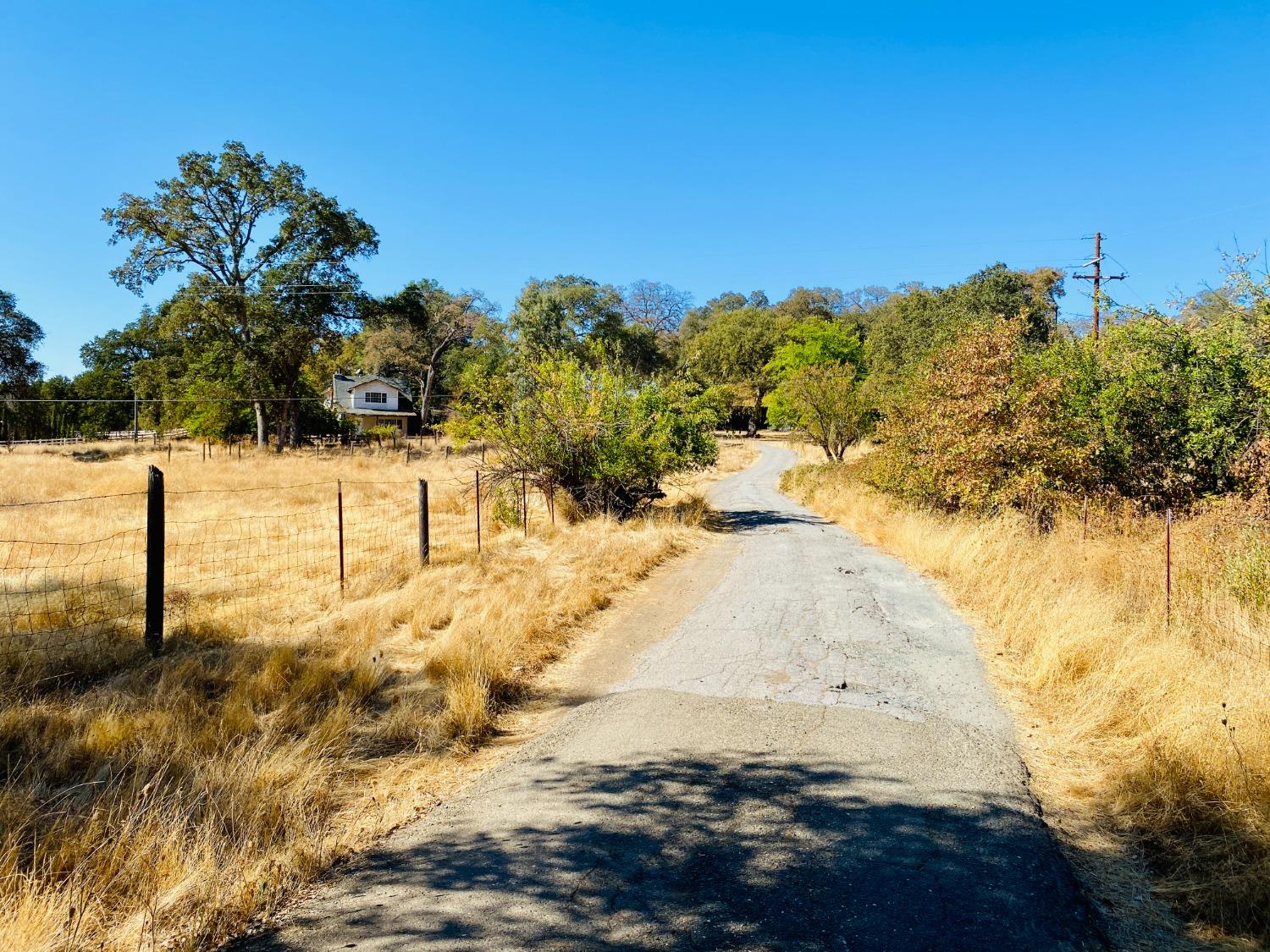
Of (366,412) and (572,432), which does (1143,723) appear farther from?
(366,412)

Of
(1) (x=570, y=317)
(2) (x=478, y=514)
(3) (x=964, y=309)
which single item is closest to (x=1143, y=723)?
(2) (x=478, y=514)

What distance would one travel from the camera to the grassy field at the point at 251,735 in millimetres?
3213

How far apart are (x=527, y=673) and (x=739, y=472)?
35.5 metres

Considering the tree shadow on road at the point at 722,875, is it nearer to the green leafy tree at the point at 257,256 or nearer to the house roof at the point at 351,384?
the green leafy tree at the point at 257,256

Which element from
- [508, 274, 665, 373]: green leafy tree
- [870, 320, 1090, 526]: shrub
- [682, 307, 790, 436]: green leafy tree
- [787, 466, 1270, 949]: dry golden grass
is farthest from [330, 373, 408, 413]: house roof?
[787, 466, 1270, 949]: dry golden grass

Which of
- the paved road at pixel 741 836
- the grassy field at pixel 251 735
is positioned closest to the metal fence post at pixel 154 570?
the grassy field at pixel 251 735

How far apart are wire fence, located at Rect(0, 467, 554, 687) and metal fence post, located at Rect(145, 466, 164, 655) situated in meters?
0.01

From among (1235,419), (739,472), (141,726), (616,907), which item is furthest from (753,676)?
(739,472)

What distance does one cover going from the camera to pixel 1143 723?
4996 mm

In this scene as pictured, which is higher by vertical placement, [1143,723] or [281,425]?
[281,425]

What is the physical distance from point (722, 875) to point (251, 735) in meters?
3.27

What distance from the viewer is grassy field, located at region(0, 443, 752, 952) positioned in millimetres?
3213

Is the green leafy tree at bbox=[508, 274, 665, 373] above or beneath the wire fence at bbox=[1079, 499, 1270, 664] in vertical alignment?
above

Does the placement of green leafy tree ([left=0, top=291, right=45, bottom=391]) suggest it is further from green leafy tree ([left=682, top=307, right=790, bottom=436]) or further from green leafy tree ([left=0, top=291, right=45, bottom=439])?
green leafy tree ([left=682, top=307, right=790, bottom=436])
